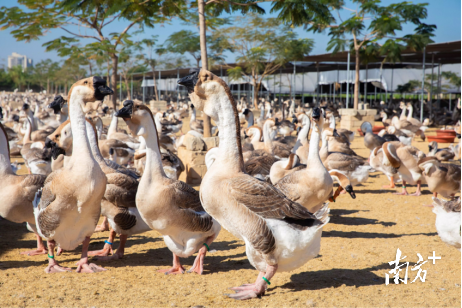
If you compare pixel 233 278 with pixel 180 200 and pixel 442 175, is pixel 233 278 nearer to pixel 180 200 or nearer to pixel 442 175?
pixel 180 200

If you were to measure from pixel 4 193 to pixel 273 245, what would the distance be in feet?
11.3

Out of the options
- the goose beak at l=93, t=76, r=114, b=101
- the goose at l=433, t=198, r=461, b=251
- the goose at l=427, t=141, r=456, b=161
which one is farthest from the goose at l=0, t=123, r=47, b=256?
the goose at l=427, t=141, r=456, b=161

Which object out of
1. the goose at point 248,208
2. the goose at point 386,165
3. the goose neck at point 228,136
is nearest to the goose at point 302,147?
the goose at point 386,165

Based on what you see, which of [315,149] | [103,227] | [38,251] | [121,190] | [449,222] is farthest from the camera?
[103,227]

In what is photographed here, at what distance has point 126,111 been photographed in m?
4.08

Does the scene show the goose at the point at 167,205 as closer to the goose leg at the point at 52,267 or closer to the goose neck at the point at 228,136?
the goose neck at the point at 228,136

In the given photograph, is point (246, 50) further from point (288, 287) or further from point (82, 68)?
point (288, 287)

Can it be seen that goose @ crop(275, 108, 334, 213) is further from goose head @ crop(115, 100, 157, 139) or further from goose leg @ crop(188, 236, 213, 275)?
goose head @ crop(115, 100, 157, 139)

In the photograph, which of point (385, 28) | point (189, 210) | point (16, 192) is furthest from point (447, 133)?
point (16, 192)

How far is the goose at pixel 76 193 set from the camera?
4051 millimetres

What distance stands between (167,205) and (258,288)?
4.14 feet

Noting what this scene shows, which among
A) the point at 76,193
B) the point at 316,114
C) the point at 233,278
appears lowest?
the point at 233,278

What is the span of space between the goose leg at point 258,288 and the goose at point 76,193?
175 centimetres

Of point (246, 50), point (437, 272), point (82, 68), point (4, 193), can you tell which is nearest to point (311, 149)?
point (437, 272)
